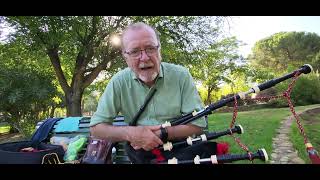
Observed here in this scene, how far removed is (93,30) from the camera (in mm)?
4531

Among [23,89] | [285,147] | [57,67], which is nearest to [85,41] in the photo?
[57,67]

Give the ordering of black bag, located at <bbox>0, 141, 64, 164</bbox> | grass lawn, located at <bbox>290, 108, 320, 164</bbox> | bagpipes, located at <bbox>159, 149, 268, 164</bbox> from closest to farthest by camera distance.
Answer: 1. bagpipes, located at <bbox>159, 149, 268, 164</bbox>
2. black bag, located at <bbox>0, 141, 64, 164</bbox>
3. grass lawn, located at <bbox>290, 108, 320, 164</bbox>

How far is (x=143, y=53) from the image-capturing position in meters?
1.71

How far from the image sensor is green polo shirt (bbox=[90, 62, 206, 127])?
1.75 meters

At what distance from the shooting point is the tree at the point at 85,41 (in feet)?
13.7

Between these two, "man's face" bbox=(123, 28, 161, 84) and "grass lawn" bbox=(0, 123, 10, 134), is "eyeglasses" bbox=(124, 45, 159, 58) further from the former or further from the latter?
"grass lawn" bbox=(0, 123, 10, 134)

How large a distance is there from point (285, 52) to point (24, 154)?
2.35 meters

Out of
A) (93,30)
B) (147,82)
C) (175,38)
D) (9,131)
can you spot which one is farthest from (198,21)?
→ (147,82)

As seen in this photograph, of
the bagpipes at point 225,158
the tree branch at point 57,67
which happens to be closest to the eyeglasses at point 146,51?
the bagpipes at point 225,158

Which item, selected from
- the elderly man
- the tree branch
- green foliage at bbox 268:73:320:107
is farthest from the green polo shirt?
the tree branch

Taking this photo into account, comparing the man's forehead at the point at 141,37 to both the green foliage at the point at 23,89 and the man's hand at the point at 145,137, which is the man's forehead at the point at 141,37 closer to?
the man's hand at the point at 145,137

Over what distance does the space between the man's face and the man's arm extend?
0.25 metres

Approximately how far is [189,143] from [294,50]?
75.2 inches
